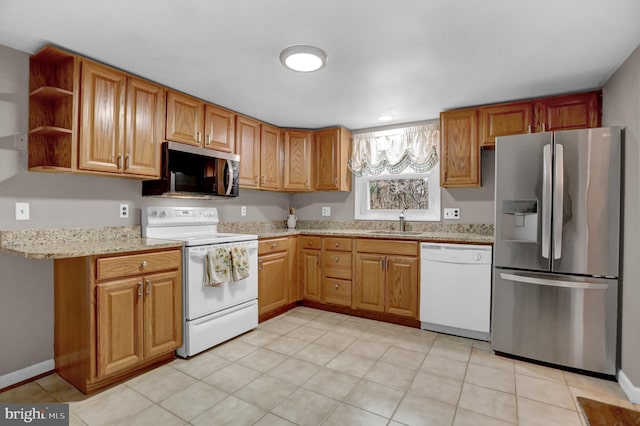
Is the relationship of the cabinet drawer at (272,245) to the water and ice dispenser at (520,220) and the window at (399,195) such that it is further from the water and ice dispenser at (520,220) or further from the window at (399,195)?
the water and ice dispenser at (520,220)

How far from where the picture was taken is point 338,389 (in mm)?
2127

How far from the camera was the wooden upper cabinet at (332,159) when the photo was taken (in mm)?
4016

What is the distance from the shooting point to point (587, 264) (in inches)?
91.4

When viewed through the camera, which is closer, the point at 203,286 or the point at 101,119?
the point at 101,119

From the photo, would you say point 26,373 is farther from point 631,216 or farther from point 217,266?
point 631,216

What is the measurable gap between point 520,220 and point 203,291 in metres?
2.51

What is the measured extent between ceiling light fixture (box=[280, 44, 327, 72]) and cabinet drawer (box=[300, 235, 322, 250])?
6.30ft

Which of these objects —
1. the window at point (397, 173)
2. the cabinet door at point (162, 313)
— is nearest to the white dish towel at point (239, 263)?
the cabinet door at point (162, 313)

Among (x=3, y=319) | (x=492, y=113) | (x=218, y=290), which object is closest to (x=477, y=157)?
(x=492, y=113)

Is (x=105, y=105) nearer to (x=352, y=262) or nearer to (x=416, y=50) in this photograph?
(x=416, y=50)

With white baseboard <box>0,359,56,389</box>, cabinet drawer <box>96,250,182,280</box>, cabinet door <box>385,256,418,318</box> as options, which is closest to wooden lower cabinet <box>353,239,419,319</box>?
cabinet door <box>385,256,418,318</box>

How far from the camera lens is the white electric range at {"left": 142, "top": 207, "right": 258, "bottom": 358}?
253cm

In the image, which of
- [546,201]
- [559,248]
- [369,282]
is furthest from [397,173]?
[559,248]

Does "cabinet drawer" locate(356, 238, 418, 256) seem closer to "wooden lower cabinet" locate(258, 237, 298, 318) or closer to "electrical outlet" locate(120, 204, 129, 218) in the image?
"wooden lower cabinet" locate(258, 237, 298, 318)
